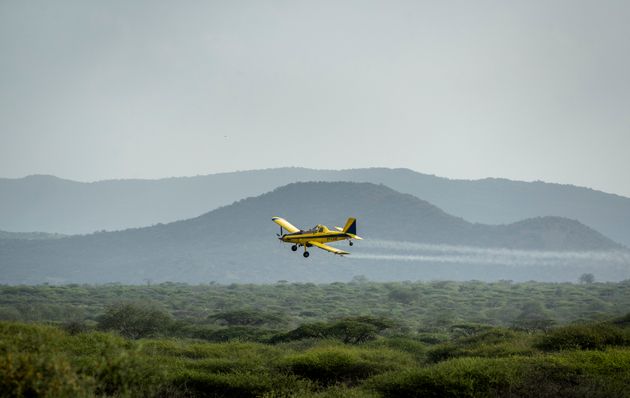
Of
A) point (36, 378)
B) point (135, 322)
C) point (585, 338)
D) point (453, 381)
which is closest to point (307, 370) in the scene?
point (453, 381)

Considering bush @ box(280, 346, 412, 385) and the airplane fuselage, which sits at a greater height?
the airplane fuselage

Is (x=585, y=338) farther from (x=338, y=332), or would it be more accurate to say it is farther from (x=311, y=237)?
(x=338, y=332)

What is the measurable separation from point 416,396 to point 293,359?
323 inches

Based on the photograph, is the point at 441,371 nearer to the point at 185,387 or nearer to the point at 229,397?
the point at 229,397

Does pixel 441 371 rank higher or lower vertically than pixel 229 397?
higher

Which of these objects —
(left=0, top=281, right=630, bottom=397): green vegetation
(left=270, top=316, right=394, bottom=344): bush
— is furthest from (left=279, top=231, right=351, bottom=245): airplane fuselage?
(left=270, top=316, right=394, bottom=344): bush

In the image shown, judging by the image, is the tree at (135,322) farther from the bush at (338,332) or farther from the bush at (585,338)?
the bush at (585,338)

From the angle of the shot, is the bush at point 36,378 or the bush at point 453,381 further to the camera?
the bush at point 453,381

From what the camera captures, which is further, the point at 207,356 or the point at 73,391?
the point at 207,356

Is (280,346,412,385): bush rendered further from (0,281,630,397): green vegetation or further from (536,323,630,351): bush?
(536,323,630,351): bush

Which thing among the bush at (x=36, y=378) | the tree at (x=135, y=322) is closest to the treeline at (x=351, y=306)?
the tree at (x=135, y=322)

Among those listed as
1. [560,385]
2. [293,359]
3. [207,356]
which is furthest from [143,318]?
[560,385]

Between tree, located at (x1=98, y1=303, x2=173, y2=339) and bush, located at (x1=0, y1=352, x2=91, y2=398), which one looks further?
tree, located at (x1=98, y1=303, x2=173, y2=339)

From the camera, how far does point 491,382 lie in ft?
87.4
